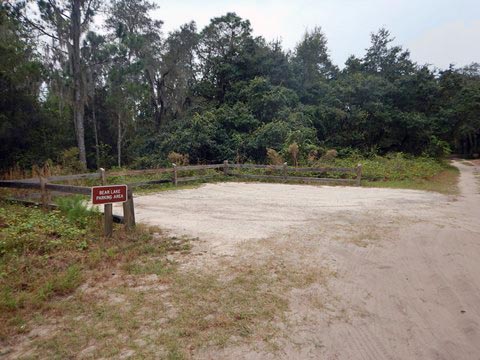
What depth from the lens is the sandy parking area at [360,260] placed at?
257 cm

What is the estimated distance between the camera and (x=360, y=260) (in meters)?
4.29

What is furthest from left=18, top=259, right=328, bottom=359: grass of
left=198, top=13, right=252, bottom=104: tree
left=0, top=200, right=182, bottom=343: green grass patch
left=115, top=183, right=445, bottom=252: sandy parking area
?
left=198, top=13, right=252, bottom=104: tree

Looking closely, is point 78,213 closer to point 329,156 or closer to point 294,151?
point 294,151

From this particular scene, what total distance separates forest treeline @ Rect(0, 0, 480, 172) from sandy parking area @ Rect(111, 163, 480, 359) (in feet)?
29.0

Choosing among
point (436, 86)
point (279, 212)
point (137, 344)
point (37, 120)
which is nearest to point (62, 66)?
point (37, 120)

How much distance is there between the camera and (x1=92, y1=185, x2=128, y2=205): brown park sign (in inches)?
174

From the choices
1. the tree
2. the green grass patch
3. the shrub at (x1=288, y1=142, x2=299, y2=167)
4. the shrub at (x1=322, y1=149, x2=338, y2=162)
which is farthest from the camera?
the tree

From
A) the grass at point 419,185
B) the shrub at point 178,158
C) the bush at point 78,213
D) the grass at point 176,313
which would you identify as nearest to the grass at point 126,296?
the grass at point 176,313

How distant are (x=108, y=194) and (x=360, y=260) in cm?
395

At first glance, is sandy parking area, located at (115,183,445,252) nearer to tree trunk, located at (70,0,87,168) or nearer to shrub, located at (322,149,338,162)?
shrub, located at (322,149,338,162)

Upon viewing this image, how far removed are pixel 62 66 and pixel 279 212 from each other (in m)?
17.6

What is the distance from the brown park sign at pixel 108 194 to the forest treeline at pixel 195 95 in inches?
474

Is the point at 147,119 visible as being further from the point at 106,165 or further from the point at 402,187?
the point at 402,187

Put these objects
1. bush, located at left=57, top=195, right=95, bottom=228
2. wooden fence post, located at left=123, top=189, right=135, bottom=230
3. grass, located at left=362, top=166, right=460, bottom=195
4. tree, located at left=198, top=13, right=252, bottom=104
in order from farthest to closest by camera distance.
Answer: tree, located at left=198, top=13, right=252, bottom=104 → grass, located at left=362, top=166, right=460, bottom=195 → bush, located at left=57, top=195, right=95, bottom=228 → wooden fence post, located at left=123, top=189, right=135, bottom=230
